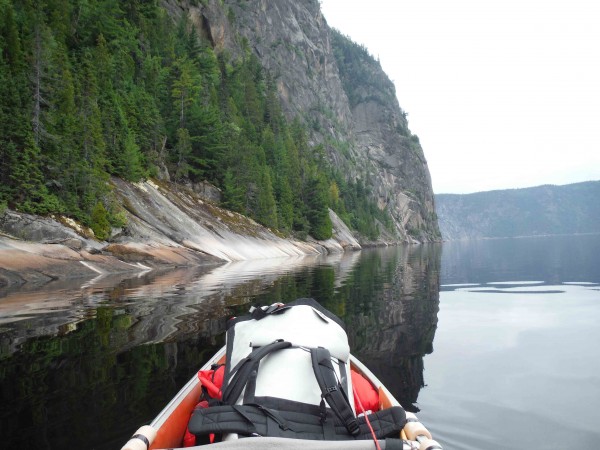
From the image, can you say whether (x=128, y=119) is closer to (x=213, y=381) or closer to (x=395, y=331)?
(x=395, y=331)

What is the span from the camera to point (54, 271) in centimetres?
1736

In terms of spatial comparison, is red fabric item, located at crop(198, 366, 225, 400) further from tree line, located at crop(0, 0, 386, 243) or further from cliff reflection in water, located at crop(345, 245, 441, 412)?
tree line, located at crop(0, 0, 386, 243)

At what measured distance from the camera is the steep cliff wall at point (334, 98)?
244ft

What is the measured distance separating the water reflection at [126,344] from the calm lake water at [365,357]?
3 cm

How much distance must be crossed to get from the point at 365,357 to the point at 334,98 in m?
110

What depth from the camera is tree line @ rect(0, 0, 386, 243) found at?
2248 centimetres

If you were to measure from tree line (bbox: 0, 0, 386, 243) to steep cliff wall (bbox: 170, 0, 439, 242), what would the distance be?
812cm

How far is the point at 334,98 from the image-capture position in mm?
110000

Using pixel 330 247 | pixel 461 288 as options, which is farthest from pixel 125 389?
pixel 330 247

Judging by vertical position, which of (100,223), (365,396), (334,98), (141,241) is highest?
(334,98)

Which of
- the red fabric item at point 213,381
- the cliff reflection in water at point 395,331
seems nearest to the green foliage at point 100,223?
the cliff reflection in water at point 395,331

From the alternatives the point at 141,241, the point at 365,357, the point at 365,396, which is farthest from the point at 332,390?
the point at 141,241

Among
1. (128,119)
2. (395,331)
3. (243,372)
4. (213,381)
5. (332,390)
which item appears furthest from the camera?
(128,119)

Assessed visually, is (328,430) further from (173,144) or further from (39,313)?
(173,144)
